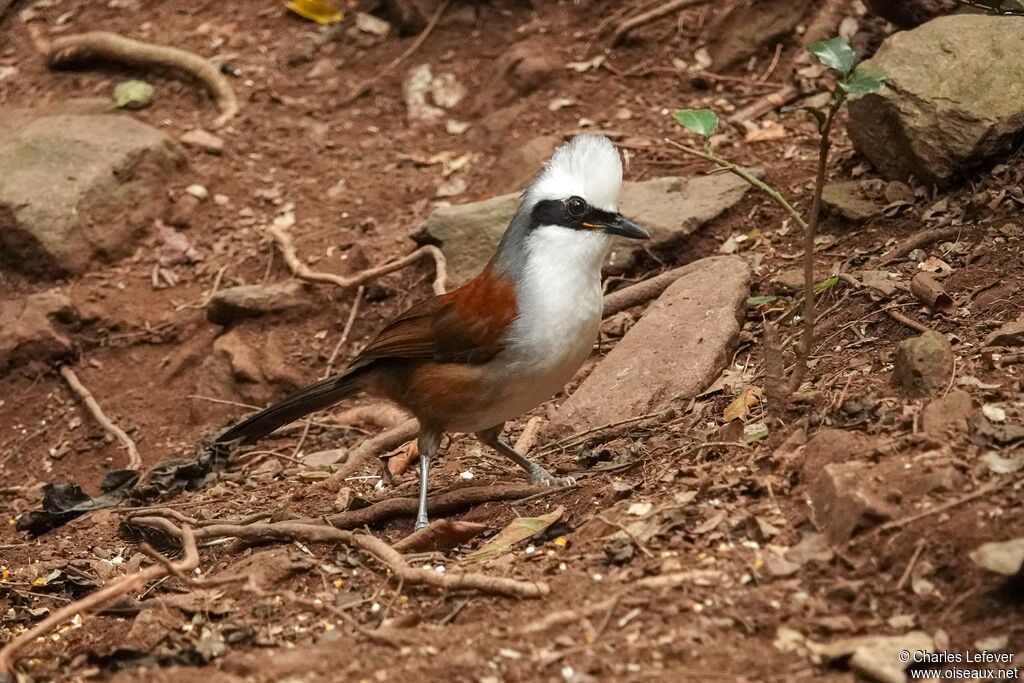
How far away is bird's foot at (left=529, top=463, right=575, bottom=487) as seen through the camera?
4.88 meters

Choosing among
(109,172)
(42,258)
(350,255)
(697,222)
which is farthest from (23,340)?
(697,222)

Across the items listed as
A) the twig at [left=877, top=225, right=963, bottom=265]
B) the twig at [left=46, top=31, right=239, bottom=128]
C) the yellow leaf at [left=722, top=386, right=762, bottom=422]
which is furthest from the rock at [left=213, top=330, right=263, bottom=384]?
the twig at [left=877, top=225, right=963, bottom=265]

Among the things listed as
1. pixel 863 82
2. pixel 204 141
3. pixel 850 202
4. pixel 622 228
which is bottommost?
pixel 204 141

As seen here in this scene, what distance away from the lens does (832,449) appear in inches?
159

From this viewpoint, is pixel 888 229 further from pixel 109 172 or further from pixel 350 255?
pixel 109 172

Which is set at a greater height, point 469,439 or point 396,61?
point 396,61

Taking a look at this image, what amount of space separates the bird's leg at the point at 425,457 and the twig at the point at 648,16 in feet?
13.1

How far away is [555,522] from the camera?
448 cm

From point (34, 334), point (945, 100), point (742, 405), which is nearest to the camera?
point (742, 405)

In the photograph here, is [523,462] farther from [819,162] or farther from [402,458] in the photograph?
[819,162]

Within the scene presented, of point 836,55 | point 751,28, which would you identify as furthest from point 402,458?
point 751,28

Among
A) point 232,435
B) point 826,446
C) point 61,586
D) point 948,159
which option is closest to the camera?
point 826,446

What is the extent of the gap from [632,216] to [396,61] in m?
2.99

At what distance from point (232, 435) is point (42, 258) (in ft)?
9.59
